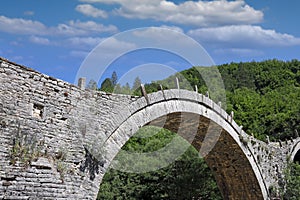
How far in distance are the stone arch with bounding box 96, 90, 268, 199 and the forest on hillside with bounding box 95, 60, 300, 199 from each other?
49cm

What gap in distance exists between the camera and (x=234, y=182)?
17781mm

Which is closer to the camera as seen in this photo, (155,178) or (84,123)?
(84,123)

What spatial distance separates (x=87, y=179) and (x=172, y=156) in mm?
13801

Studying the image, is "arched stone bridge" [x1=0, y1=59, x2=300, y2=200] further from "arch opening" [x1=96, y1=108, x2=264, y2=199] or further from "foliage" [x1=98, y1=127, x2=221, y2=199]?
"foliage" [x1=98, y1=127, x2=221, y2=199]

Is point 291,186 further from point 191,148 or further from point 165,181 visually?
point 165,181

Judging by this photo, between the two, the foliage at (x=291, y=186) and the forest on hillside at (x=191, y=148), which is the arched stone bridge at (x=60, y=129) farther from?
the foliage at (x=291, y=186)

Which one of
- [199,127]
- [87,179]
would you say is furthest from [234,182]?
[87,179]

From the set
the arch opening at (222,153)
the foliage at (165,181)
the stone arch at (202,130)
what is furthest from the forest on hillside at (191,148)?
the arch opening at (222,153)

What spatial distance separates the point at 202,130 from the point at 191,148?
6113 mm

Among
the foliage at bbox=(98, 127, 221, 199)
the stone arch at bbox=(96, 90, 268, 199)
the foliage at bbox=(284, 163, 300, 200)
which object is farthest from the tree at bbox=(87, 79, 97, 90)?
the foliage at bbox=(284, 163, 300, 200)

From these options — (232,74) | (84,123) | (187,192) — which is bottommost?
(187,192)

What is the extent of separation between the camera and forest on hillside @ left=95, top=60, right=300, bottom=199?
18.6m

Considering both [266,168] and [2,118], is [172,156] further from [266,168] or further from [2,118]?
[2,118]

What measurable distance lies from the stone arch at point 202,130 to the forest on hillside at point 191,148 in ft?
1.61
